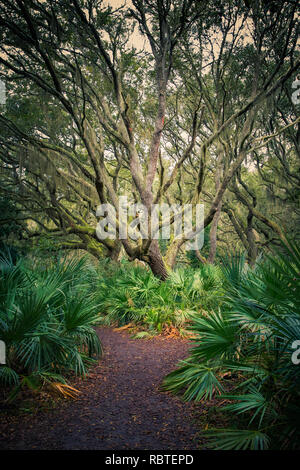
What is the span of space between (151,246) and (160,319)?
2663mm

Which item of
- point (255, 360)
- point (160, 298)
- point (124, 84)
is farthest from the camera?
point (124, 84)

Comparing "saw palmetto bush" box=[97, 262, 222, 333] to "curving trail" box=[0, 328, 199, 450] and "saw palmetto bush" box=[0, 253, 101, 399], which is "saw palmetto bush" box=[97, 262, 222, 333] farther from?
"saw palmetto bush" box=[0, 253, 101, 399]

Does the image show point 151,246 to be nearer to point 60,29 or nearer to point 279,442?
point 60,29

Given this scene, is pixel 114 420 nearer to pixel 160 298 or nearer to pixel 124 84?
pixel 160 298

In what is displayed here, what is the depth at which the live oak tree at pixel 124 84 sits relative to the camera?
26.2ft

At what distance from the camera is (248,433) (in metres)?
2.39

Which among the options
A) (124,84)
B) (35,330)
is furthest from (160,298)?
(124,84)

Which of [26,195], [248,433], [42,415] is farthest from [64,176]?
[248,433]

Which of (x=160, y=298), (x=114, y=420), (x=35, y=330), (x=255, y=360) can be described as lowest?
(x=114, y=420)

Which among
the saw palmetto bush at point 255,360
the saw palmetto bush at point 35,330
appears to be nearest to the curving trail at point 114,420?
the saw palmetto bush at point 255,360

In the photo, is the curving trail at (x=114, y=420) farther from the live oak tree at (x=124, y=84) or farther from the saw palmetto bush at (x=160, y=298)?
the live oak tree at (x=124, y=84)

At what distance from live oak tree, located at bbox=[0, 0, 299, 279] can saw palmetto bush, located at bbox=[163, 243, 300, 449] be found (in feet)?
17.1

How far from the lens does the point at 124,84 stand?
1155cm

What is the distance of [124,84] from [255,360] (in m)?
11.2
